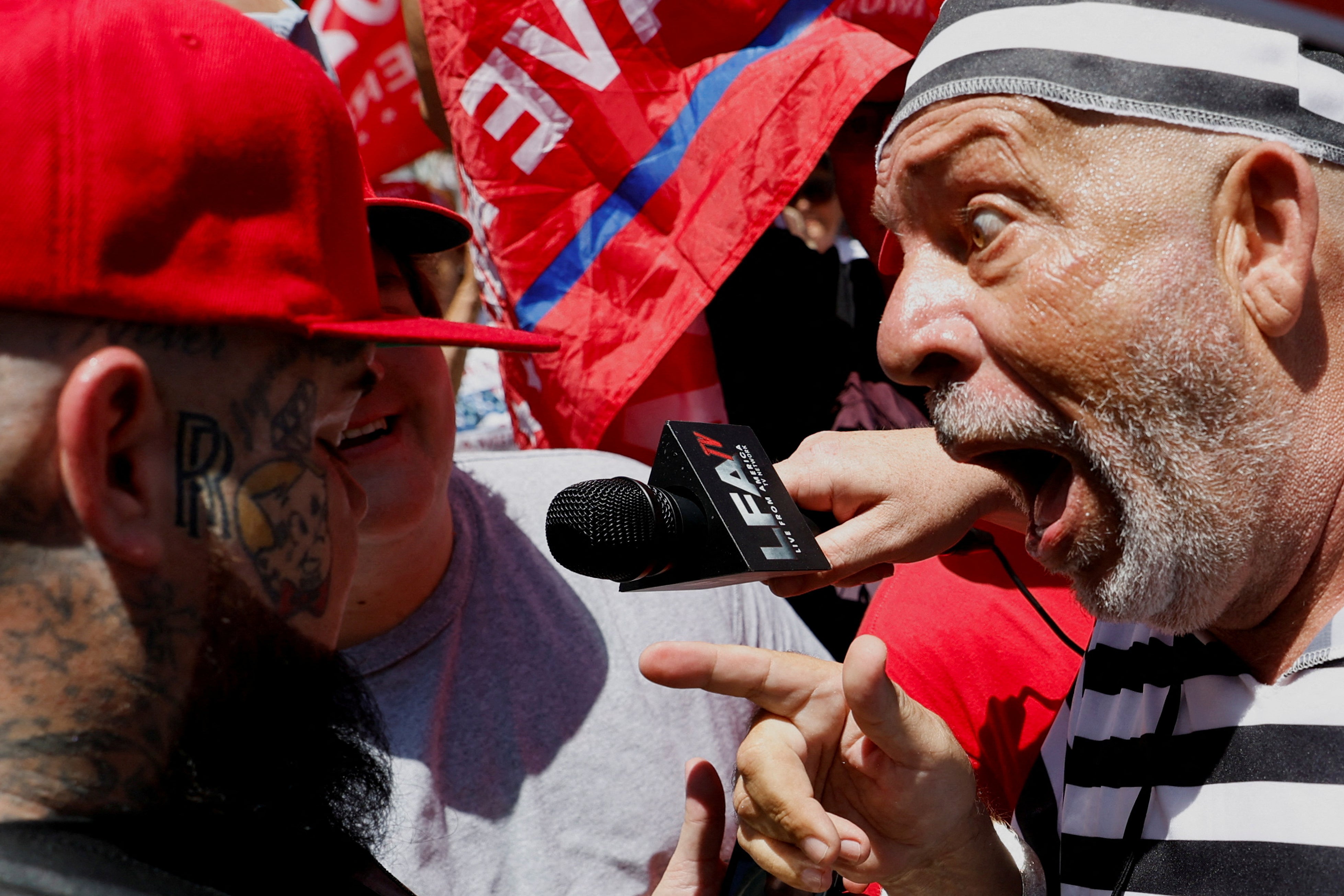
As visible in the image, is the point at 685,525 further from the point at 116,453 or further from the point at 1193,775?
the point at 1193,775

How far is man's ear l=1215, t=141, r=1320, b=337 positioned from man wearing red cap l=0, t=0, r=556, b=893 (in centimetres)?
101

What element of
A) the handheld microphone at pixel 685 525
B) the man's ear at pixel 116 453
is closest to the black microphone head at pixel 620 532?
the handheld microphone at pixel 685 525

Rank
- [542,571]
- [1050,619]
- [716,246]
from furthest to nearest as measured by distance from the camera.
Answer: [716,246], [542,571], [1050,619]

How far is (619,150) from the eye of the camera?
2385mm

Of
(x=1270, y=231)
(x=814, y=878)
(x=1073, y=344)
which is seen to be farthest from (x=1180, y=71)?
(x=814, y=878)

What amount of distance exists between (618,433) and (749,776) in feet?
4.07

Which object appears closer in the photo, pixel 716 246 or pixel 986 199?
pixel 986 199

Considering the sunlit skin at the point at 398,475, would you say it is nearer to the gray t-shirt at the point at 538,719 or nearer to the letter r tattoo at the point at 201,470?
the gray t-shirt at the point at 538,719

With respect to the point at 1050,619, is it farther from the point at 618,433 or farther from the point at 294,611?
the point at 294,611

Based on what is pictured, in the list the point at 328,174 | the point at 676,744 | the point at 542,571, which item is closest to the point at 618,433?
the point at 542,571

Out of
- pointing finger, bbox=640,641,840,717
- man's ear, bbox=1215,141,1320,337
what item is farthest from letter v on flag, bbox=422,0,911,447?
man's ear, bbox=1215,141,1320,337

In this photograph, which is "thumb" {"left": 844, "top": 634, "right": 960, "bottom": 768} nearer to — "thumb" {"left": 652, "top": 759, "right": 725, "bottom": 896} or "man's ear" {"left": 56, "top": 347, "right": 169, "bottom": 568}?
"thumb" {"left": 652, "top": 759, "right": 725, "bottom": 896}

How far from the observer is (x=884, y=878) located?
1593 mm

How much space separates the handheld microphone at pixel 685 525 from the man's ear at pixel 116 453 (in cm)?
54
